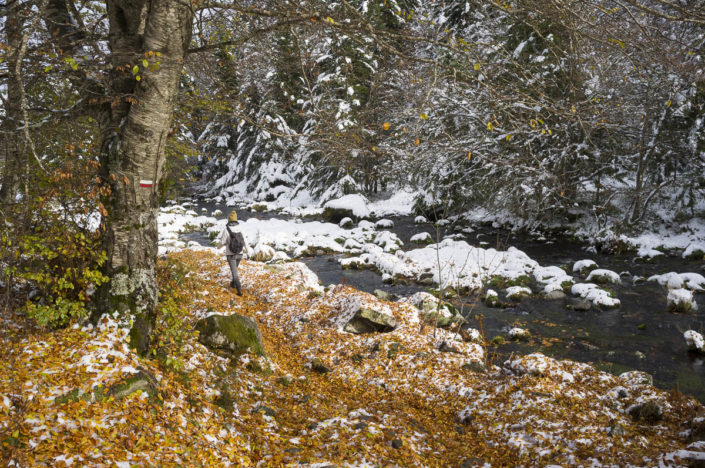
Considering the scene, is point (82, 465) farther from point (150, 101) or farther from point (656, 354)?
point (656, 354)

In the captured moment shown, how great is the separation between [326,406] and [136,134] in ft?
14.0

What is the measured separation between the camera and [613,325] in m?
9.58

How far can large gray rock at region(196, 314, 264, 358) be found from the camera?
19.3 ft

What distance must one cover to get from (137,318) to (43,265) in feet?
4.58

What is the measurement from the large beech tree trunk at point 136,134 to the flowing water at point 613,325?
6372 millimetres

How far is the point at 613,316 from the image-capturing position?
10.1 meters

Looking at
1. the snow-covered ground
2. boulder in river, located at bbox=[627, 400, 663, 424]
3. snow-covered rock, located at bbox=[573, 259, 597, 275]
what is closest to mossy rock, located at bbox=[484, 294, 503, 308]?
the snow-covered ground

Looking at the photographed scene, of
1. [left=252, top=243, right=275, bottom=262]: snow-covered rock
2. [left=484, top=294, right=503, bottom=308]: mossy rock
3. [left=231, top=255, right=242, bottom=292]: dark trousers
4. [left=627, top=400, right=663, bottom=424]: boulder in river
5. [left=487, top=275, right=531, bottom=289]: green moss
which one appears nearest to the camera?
[left=627, top=400, right=663, bottom=424]: boulder in river

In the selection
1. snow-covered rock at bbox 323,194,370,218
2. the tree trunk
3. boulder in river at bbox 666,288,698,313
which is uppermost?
the tree trunk

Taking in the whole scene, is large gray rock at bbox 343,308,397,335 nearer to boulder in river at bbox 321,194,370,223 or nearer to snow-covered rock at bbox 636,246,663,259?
snow-covered rock at bbox 636,246,663,259

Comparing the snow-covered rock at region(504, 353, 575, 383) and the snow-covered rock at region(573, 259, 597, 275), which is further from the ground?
the snow-covered rock at region(573, 259, 597, 275)

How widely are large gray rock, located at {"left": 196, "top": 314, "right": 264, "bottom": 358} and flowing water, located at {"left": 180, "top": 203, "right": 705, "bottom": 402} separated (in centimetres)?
457

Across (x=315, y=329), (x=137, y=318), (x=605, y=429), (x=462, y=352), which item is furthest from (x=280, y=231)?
(x=605, y=429)

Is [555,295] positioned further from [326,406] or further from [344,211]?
[344,211]
